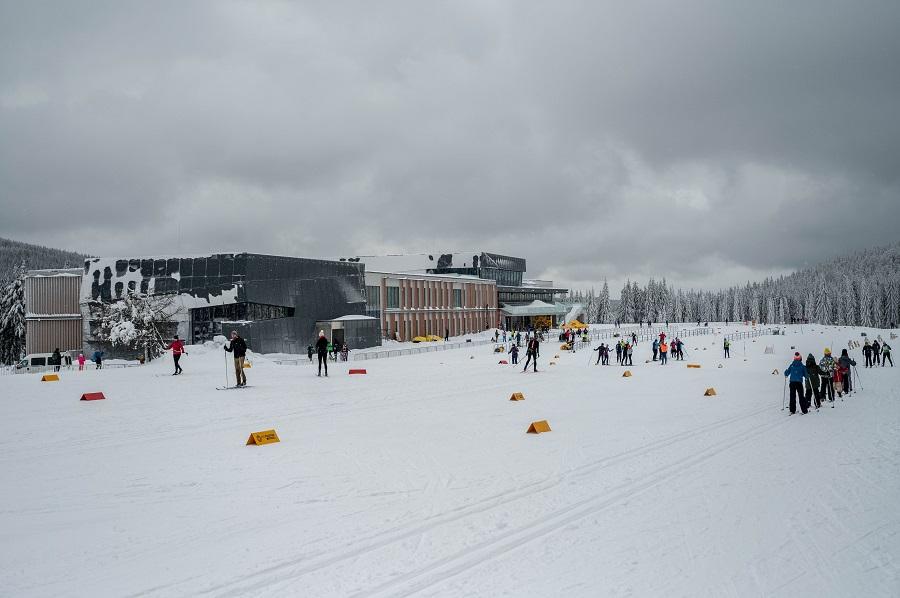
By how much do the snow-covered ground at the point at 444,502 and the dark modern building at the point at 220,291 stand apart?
37863mm

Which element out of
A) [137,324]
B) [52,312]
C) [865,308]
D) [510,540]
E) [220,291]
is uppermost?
[220,291]

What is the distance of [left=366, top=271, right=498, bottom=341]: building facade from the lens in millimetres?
79438

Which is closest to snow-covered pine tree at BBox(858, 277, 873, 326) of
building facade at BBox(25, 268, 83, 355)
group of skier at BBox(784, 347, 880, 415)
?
group of skier at BBox(784, 347, 880, 415)

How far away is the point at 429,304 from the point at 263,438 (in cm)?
7777

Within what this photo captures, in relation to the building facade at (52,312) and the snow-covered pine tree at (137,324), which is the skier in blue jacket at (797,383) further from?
the building facade at (52,312)

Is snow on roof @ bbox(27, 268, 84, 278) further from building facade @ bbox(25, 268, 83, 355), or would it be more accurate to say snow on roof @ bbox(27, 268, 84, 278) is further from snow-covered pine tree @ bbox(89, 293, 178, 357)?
snow-covered pine tree @ bbox(89, 293, 178, 357)

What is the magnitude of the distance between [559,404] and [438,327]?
7315cm

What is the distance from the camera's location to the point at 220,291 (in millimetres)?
53844

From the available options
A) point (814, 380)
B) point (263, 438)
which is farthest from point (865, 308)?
point (263, 438)

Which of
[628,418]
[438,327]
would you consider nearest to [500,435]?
[628,418]

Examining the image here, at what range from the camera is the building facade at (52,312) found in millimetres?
58656

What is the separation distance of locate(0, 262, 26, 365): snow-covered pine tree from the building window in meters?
40.5

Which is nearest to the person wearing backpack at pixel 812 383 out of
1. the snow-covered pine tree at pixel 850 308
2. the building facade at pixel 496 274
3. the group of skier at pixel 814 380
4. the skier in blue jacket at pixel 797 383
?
the group of skier at pixel 814 380

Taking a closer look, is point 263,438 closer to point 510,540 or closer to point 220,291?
point 510,540
